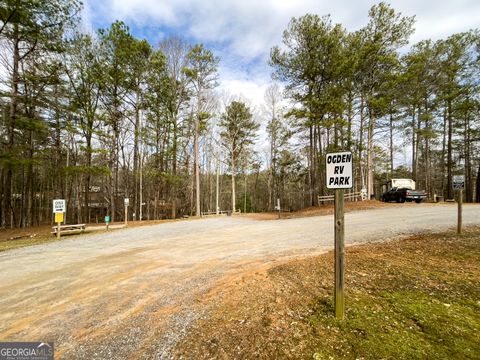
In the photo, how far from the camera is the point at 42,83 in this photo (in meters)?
15.2

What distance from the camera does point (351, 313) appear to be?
268 cm

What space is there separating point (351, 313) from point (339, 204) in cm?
132

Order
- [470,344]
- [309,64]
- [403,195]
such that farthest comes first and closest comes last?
[403,195]
[309,64]
[470,344]

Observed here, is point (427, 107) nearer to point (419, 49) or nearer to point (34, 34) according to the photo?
point (419, 49)

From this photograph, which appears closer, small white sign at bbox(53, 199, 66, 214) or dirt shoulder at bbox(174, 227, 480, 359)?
dirt shoulder at bbox(174, 227, 480, 359)

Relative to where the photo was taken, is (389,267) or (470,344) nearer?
(470,344)

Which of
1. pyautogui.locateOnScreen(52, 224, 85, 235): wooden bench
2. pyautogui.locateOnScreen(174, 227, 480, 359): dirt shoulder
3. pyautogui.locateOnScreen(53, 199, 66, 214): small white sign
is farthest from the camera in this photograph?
pyautogui.locateOnScreen(52, 224, 85, 235): wooden bench

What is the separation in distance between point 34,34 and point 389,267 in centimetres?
2000

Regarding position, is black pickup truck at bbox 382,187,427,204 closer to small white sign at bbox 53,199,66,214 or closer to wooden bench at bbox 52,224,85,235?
wooden bench at bbox 52,224,85,235

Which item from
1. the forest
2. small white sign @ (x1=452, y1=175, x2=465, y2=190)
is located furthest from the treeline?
small white sign @ (x1=452, y1=175, x2=465, y2=190)

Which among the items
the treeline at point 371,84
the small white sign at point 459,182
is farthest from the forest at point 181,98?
the small white sign at point 459,182

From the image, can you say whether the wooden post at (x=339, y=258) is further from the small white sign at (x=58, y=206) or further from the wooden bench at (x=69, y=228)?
the wooden bench at (x=69, y=228)

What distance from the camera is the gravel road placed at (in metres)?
2.62

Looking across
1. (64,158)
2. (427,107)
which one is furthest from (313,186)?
(64,158)
